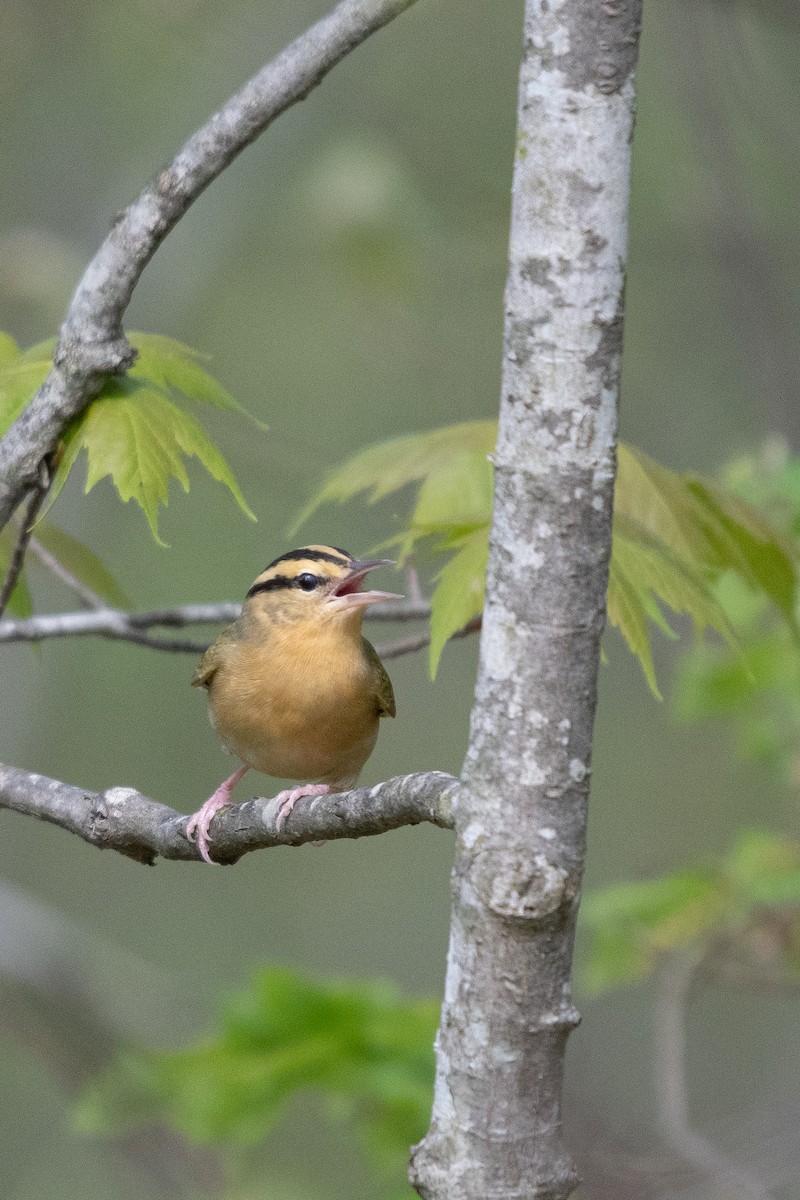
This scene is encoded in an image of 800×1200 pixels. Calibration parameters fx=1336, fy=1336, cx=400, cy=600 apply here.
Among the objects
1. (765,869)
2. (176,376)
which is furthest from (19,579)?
(765,869)

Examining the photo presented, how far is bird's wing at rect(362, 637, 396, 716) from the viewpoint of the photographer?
15.0 ft

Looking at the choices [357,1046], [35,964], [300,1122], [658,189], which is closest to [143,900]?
[300,1122]

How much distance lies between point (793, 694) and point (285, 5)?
282 inches

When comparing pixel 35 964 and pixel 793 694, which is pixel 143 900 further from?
pixel 793 694

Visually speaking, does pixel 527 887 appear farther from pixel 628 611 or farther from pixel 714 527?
pixel 714 527

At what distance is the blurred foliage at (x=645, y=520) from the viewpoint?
3.39 m

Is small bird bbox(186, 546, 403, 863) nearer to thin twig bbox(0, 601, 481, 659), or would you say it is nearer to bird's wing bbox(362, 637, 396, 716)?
bird's wing bbox(362, 637, 396, 716)

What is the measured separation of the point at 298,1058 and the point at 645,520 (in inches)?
94.0

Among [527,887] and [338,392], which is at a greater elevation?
[338,392]

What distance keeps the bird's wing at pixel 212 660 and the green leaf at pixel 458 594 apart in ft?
5.27

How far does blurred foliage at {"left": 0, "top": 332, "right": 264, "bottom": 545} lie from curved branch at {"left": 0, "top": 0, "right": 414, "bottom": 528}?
0.07 metres

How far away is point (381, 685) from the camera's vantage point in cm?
459

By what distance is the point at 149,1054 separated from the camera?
18.4 feet

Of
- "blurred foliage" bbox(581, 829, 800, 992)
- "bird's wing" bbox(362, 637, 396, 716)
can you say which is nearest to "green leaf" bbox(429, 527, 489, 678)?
"bird's wing" bbox(362, 637, 396, 716)
